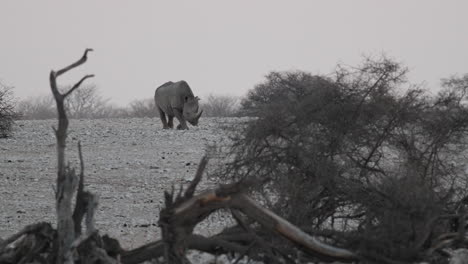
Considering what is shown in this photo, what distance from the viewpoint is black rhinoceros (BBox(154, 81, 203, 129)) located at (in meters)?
26.4

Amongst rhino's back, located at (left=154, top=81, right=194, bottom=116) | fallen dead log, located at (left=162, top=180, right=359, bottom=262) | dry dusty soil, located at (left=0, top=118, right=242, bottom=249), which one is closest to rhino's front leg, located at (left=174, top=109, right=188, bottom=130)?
rhino's back, located at (left=154, top=81, right=194, bottom=116)

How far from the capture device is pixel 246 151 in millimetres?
9383

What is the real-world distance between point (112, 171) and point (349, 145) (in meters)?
6.94

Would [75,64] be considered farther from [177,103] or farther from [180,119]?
[177,103]

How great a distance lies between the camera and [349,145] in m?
8.91

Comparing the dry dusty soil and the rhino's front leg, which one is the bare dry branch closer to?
the dry dusty soil

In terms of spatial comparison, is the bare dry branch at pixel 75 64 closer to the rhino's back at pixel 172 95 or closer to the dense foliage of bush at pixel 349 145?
the dense foliage of bush at pixel 349 145

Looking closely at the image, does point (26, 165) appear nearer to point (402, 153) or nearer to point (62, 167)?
point (402, 153)

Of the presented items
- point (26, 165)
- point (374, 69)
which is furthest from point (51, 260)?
point (26, 165)

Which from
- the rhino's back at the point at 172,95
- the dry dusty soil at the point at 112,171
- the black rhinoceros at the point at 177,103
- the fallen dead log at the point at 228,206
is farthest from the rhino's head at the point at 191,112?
the fallen dead log at the point at 228,206

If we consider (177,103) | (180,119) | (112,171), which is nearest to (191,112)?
(177,103)

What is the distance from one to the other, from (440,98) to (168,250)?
4469 millimetres

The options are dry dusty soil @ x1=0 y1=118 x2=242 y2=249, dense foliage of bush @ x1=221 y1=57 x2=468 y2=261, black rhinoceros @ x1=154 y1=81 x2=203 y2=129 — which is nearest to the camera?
dense foliage of bush @ x1=221 y1=57 x2=468 y2=261

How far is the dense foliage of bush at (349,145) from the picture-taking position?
27.0 feet
